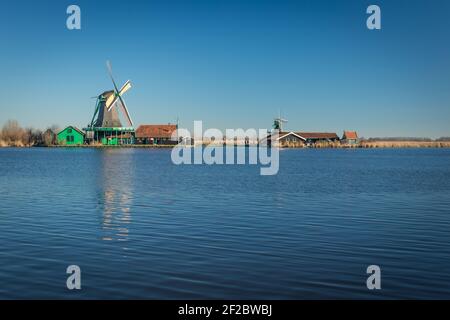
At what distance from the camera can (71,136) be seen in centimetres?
11538

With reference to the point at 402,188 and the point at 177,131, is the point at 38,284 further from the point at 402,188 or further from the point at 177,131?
the point at 177,131

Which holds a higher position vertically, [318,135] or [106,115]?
[106,115]

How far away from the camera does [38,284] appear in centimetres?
927

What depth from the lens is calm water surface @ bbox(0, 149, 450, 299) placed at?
9.23m

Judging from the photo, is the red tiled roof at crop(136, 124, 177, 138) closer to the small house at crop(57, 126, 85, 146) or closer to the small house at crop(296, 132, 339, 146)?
the small house at crop(57, 126, 85, 146)

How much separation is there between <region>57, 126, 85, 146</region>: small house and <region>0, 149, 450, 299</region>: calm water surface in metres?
92.0

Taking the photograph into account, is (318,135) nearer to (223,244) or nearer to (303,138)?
(303,138)

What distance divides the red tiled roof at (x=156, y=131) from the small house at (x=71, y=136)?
504 inches

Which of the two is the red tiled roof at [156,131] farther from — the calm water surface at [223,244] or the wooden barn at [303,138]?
the calm water surface at [223,244]

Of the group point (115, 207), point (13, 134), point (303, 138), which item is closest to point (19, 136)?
point (13, 134)

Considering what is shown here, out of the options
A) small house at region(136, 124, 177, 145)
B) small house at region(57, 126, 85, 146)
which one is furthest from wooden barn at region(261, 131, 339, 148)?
small house at region(57, 126, 85, 146)

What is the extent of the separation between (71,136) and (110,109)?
1473cm

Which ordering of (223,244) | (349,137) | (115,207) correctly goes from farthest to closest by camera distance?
(349,137) → (115,207) → (223,244)
